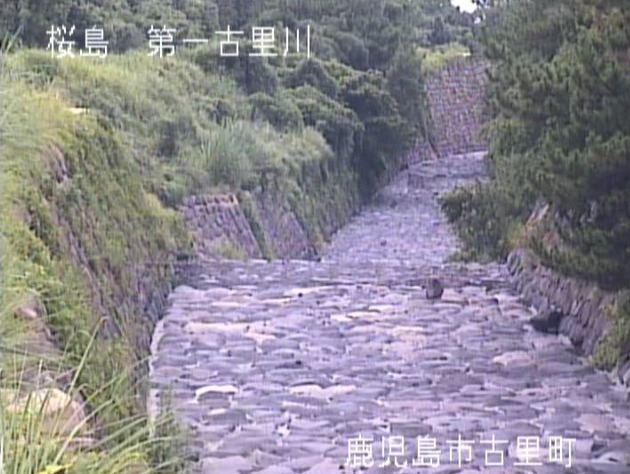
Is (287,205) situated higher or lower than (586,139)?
lower

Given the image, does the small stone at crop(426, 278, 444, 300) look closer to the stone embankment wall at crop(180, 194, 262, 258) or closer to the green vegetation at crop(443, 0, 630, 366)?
the green vegetation at crop(443, 0, 630, 366)

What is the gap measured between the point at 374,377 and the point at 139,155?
3.08 m

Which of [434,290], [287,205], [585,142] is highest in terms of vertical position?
[585,142]

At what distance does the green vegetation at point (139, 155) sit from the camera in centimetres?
287

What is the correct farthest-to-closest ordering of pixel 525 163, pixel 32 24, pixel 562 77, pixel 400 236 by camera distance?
pixel 400 236 < pixel 32 24 < pixel 525 163 < pixel 562 77

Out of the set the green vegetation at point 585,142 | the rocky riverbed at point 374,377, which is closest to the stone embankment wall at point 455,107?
the rocky riverbed at point 374,377

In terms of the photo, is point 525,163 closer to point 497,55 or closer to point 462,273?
point 497,55

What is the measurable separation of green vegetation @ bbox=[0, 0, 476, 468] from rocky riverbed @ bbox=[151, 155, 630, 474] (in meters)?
0.30

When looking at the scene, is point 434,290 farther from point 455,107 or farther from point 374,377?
point 455,107

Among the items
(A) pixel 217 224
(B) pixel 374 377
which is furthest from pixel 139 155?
(B) pixel 374 377

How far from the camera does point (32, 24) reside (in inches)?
263

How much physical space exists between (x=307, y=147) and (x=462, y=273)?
4.04 m

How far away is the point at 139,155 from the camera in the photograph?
7.73m

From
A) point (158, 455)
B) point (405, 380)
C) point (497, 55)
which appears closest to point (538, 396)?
point (405, 380)
